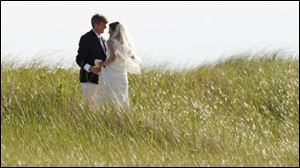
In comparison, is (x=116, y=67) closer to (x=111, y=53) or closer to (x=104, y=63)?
(x=104, y=63)

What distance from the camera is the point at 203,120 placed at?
1061 centimetres

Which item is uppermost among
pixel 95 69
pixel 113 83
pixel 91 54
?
pixel 91 54

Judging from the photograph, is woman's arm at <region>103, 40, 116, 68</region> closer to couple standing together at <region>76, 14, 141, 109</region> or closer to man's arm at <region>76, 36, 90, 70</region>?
couple standing together at <region>76, 14, 141, 109</region>

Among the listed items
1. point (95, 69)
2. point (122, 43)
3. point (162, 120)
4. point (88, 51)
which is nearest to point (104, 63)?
point (95, 69)

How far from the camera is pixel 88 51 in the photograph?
35.7 feet

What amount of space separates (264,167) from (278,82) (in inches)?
199

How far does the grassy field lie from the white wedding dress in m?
0.34

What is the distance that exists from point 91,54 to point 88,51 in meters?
0.07

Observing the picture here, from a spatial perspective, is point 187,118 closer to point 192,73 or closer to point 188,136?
point 188,136

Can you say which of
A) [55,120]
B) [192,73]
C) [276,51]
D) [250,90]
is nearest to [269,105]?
[250,90]

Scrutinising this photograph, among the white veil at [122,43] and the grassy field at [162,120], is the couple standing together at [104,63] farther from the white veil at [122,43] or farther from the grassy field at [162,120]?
the grassy field at [162,120]

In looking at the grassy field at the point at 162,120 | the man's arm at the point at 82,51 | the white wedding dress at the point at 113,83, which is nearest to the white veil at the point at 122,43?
the white wedding dress at the point at 113,83

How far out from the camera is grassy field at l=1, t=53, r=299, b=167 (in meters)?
8.73

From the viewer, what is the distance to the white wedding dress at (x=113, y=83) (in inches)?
428
